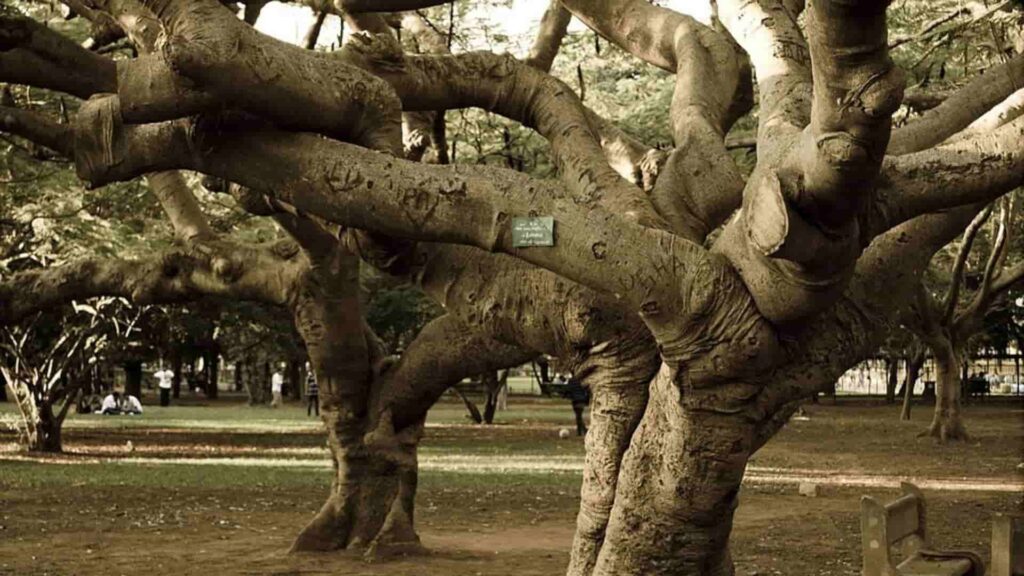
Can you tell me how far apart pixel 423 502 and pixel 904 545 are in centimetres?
963

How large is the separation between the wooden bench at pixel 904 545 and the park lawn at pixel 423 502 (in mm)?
3653

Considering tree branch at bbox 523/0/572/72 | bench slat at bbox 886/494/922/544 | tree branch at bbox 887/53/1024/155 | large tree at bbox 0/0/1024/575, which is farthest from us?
tree branch at bbox 523/0/572/72

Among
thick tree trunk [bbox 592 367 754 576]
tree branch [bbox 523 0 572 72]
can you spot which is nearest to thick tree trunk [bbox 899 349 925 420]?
tree branch [bbox 523 0 572 72]

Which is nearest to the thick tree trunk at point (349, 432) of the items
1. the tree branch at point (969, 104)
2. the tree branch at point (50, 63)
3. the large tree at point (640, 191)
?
the large tree at point (640, 191)

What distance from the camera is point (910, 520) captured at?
711 cm

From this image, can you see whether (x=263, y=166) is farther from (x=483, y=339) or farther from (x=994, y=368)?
(x=994, y=368)

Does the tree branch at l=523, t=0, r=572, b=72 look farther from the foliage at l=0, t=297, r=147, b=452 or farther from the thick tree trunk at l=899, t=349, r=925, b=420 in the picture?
the thick tree trunk at l=899, t=349, r=925, b=420

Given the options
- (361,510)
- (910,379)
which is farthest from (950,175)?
(910,379)

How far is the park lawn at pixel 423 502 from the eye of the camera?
38.2ft

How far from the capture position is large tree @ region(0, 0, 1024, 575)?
18.6 feet

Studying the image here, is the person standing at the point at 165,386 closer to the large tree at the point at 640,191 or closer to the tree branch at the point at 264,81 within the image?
the large tree at the point at 640,191

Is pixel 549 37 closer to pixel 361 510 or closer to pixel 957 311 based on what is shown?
pixel 361 510

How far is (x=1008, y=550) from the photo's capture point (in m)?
6.11

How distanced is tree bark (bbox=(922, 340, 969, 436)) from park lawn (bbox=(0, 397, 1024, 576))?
63 centimetres
